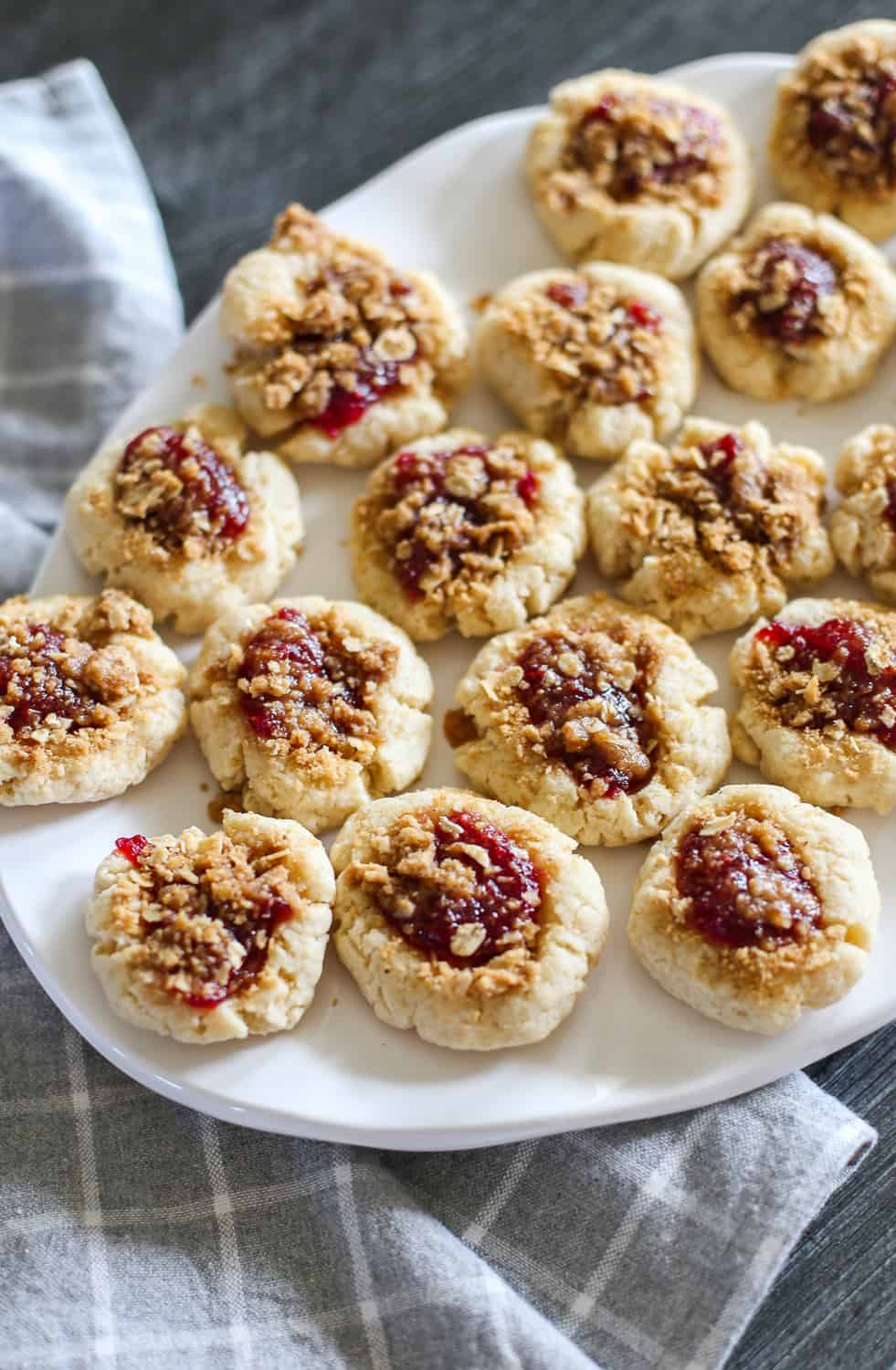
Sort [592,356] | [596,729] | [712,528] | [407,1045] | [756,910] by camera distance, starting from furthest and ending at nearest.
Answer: [592,356]
[712,528]
[596,729]
[407,1045]
[756,910]

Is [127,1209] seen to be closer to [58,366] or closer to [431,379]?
[431,379]

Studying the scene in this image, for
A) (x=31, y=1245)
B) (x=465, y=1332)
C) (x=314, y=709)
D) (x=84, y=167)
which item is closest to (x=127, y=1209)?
(x=31, y=1245)

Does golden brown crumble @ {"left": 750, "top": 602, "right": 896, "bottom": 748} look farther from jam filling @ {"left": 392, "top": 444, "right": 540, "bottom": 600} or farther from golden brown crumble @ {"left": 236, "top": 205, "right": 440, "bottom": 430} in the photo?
golden brown crumble @ {"left": 236, "top": 205, "right": 440, "bottom": 430}

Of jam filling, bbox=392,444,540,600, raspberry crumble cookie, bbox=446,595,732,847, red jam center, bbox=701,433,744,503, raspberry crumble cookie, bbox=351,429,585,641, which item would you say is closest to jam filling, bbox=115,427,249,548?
raspberry crumble cookie, bbox=351,429,585,641

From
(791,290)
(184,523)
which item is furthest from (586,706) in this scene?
(791,290)

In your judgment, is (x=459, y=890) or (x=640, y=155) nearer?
(x=459, y=890)

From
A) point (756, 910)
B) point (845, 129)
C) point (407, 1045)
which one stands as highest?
point (845, 129)

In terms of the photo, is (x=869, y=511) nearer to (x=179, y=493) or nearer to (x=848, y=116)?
(x=848, y=116)
